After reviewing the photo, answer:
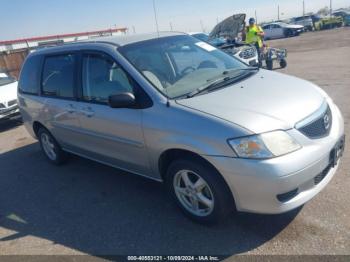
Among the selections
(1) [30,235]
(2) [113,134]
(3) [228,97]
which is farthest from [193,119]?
(1) [30,235]

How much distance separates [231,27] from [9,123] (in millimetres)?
11213

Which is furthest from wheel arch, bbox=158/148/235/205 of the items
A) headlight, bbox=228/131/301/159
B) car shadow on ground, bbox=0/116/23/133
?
car shadow on ground, bbox=0/116/23/133

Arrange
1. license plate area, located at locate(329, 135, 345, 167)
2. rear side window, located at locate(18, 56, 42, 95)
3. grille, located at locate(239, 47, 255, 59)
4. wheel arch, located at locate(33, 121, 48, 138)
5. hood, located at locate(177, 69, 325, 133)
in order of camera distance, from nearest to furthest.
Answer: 1. hood, located at locate(177, 69, 325, 133)
2. license plate area, located at locate(329, 135, 345, 167)
3. rear side window, located at locate(18, 56, 42, 95)
4. wheel arch, located at locate(33, 121, 48, 138)
5. grille, located at locate(239, 47, 255, 59)

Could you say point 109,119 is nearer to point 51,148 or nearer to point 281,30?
point 51,148

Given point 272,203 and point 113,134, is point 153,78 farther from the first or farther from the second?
point 272,203

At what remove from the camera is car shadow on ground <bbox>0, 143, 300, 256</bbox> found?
3072 mm

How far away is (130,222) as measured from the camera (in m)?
3.55

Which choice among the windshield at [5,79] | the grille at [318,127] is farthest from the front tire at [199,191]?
the windshield at [5,79]

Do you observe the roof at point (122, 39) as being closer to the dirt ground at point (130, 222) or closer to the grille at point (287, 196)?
the dirt ground at point (130, 222)

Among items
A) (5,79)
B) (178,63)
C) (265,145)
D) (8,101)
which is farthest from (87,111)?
(5,79)

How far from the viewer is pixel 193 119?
292cm

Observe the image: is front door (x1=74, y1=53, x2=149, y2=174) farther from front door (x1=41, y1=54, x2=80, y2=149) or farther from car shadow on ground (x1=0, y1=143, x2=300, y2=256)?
car shadow on ground (x1=0, y1=143, x2=300, y2=256)

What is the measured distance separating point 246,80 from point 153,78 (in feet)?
3.31

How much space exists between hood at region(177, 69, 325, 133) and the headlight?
0.06 m
